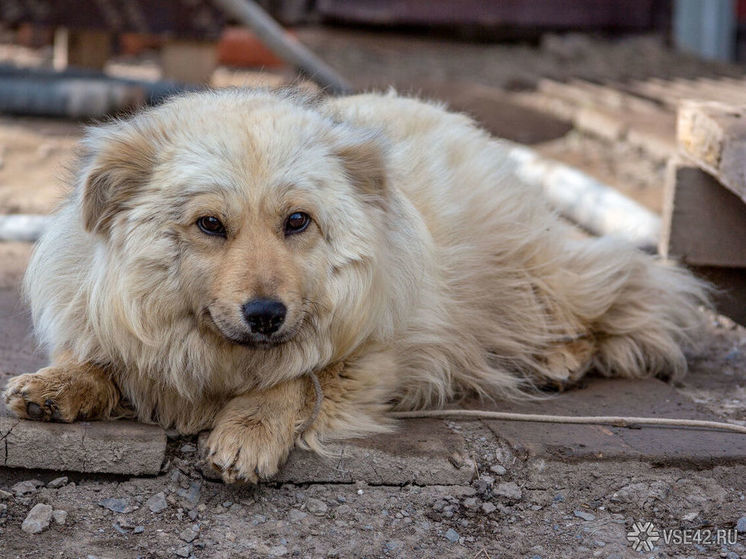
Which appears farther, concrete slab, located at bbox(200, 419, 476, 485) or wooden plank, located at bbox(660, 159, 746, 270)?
wooden plank, located at bbox(660, 159, 746, 270)

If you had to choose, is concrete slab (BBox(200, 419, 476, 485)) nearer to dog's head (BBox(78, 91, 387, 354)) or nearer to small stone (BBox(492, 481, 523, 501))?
small stone (BBox(492, 481, 523, 501))

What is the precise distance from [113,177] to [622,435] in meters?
1.95

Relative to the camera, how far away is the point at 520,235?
415cm

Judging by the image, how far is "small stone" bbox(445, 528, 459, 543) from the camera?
9.75 feet

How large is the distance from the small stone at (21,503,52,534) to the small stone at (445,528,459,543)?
1.19 metres

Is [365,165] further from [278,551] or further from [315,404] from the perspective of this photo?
[278,551]

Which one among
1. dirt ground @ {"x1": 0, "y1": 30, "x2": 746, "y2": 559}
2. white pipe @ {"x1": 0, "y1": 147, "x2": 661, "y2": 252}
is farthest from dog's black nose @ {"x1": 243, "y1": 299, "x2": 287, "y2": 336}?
white pipe @ {"x1": 0, "y1": 147, "x2": 661, "y2": 252}

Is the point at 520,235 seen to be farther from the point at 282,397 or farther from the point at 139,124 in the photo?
the point at 139,124

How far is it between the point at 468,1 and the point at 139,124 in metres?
9.73

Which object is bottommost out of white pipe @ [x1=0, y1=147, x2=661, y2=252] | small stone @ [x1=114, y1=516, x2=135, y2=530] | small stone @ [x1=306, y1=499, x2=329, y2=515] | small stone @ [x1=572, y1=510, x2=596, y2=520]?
small stone @ [x1=114, y1=516, x2=135, y2=530]

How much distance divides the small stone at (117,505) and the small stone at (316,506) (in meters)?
0.54

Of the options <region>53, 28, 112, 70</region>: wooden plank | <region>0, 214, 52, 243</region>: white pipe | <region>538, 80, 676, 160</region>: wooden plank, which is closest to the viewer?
<region>0, 214, 52, 243</region>: white pipe

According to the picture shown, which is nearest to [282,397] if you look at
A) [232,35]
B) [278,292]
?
[278,292]

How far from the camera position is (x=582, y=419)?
3.57 meters
